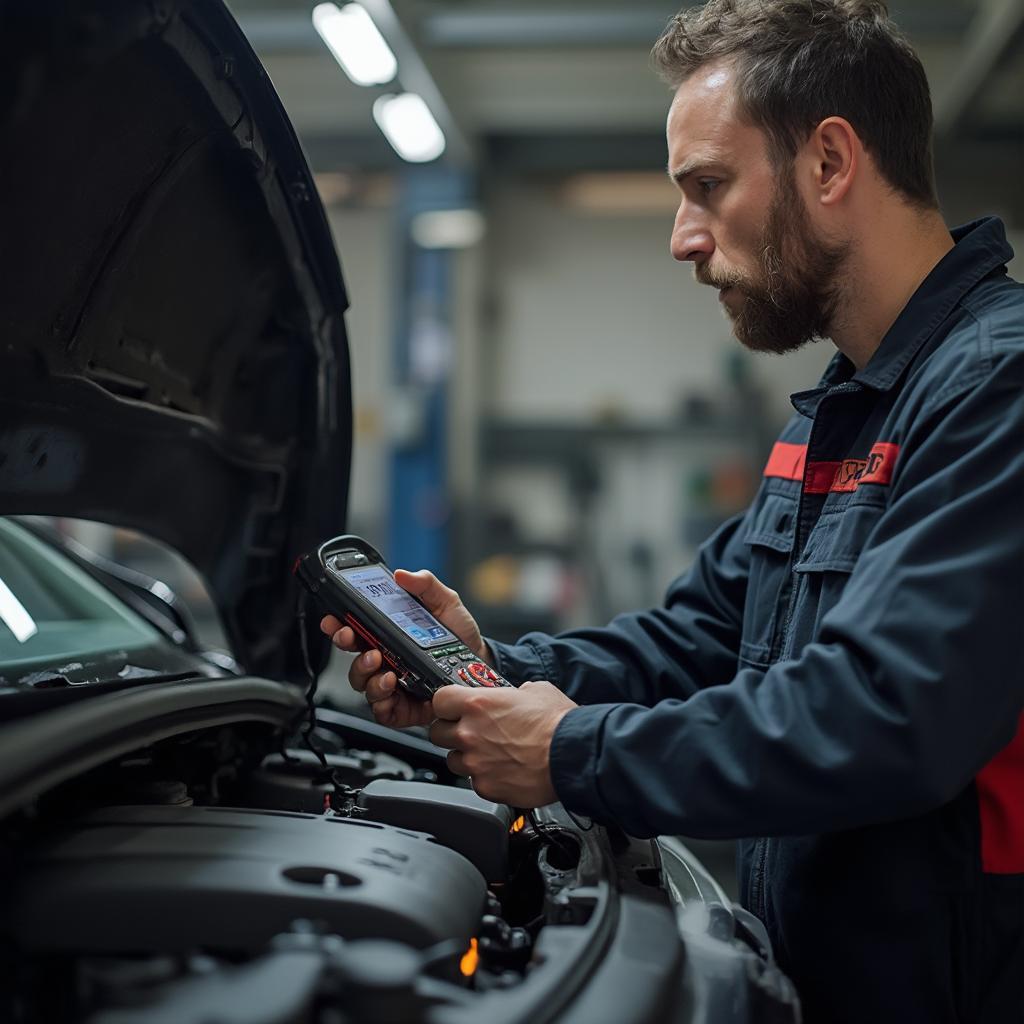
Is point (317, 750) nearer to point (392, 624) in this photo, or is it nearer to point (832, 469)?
point (392, 624)

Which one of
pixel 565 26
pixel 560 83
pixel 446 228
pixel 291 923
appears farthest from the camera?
pixel 446 228

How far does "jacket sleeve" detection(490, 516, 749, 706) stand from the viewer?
1.49m

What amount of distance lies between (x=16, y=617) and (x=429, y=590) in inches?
22.5

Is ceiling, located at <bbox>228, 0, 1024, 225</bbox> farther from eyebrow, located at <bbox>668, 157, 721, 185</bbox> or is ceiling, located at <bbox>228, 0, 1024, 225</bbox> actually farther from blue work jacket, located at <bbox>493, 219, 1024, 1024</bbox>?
blue work jacket, located at <bbox>493, 219, 1024, 1024</bbox>

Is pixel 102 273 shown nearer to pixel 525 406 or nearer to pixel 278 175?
pixel 278 175

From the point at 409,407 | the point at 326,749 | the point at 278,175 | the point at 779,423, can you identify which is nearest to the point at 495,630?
the point at 409,407

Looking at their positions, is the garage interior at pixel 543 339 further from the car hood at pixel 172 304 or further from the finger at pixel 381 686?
the finger at pixel 381 686

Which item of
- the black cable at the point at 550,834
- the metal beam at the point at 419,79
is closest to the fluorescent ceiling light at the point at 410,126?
the metal beam at the point at 419,79

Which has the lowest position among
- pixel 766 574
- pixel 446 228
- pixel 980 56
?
pixel 766 574

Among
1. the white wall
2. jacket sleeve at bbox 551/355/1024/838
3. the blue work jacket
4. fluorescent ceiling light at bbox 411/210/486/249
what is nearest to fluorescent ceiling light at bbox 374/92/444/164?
fluorescent ceiling light at bbox 411/210/486/249

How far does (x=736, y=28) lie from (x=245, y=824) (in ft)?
3.52

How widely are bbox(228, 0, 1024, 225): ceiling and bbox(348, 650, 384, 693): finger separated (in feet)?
11.0

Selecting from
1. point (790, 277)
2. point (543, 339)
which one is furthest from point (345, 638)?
point (543, 339)

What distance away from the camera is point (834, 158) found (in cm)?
126
